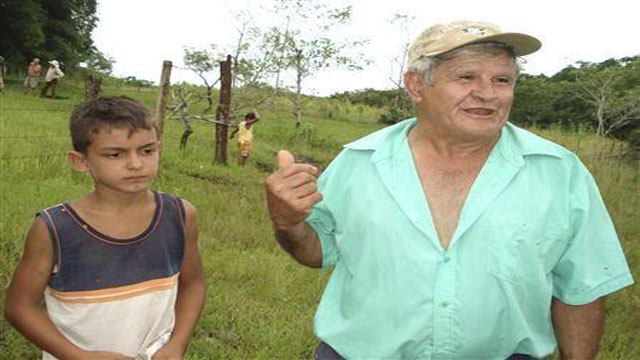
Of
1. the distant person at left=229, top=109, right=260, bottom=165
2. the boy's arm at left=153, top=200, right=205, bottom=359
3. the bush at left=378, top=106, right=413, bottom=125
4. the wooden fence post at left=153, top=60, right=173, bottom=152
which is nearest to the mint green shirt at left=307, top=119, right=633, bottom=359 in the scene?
the boy's arm at left=153, top=200, right=205, bottom=359

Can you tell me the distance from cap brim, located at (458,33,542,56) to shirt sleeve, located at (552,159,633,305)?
40 cm

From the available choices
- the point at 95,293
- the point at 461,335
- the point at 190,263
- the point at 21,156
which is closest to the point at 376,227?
the point at 461,335

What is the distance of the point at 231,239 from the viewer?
19.8 feet

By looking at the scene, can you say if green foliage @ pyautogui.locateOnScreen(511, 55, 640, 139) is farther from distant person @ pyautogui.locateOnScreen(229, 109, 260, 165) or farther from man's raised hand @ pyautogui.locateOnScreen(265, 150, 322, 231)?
man's raised hand @ pyautogui.locateOnScreen(265, 150, 322, 231)

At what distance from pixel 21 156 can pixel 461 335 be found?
278 inches

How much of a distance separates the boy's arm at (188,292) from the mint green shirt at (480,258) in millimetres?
540

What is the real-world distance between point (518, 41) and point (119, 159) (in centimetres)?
134

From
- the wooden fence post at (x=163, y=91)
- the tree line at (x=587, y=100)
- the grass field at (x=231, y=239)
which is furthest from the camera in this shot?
the tree line at (x=587, y=100)

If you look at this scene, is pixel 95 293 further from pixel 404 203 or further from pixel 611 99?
pixel 611 99

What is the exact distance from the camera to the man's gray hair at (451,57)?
193 centimetres

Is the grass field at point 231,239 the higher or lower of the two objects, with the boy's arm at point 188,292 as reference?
lower

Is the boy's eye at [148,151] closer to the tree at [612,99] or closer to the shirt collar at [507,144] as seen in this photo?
the shirt collar at [507,144]

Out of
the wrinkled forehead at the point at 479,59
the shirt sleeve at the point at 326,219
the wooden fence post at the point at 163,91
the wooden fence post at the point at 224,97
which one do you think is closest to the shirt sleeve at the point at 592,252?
the wrinkled forehead at the point at 479,59

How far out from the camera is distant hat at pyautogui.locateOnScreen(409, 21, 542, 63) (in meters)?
1.87
